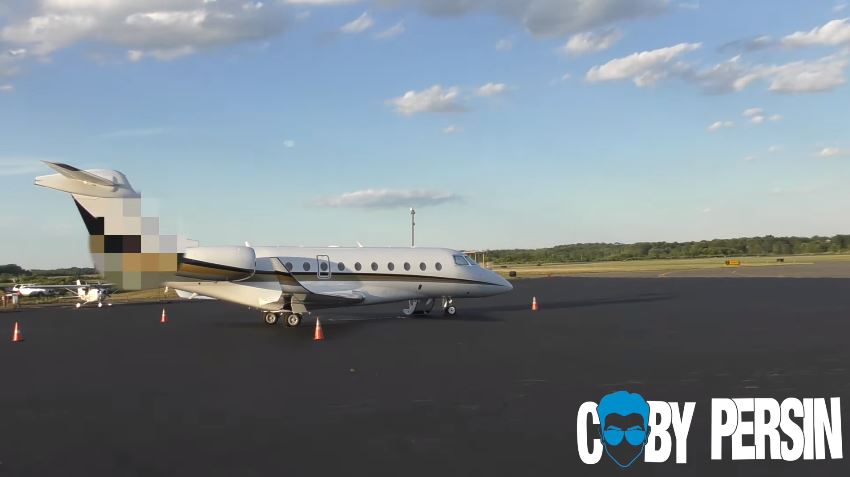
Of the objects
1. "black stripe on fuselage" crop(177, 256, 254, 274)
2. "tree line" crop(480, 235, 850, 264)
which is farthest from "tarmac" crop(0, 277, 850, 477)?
"tree line" crop(480, 235, 850, 264)

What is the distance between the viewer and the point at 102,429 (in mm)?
9008

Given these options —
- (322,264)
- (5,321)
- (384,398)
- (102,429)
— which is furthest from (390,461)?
(5,321)

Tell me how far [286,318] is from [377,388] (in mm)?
11826

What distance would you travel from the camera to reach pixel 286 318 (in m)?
22.8

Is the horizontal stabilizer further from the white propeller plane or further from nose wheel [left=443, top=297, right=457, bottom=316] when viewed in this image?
nose wheel [left=443, top=297, right=457, bottom=316]

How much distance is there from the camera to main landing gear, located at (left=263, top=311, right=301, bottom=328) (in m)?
22.2

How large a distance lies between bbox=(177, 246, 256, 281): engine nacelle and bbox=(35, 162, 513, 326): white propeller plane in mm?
29

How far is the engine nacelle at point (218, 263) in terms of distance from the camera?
20.5m

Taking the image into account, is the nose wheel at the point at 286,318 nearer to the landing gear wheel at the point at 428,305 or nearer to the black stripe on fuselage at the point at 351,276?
the black stripe on fuselage at the point at 351,276

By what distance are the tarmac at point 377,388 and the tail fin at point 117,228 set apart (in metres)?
1.93

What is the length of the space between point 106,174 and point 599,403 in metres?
12.8

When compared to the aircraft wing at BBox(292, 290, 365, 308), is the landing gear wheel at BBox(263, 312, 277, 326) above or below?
below

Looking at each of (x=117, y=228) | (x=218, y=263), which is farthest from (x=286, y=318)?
(x=117, y=228)

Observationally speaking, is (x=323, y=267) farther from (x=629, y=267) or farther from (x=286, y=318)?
(x=629, y=267)
